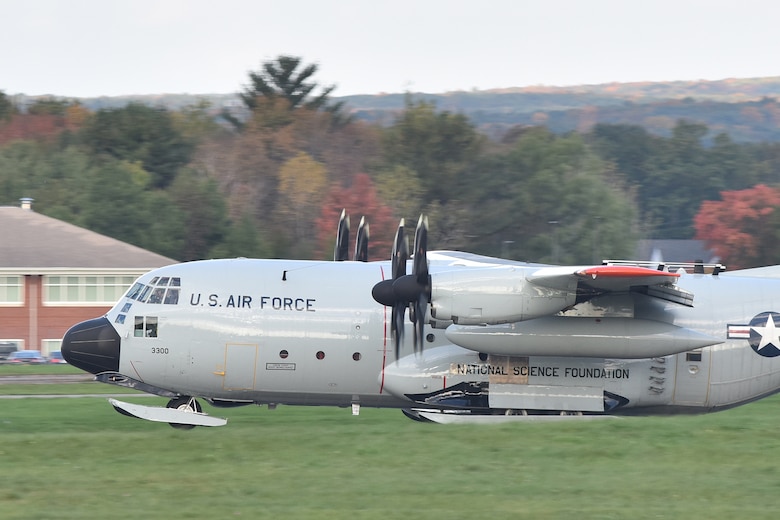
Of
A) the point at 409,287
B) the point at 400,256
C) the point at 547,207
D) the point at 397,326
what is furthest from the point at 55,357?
the point at 547,207

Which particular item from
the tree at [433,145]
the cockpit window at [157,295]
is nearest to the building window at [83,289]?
the cockpit window at [157,295]

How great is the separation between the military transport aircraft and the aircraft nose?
3 centimetres

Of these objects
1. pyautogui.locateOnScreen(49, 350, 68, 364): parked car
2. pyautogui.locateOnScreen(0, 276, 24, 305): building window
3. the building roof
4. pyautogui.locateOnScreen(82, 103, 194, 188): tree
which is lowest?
pyautogui.locateOnScreen(49, 350, 68, 364): parked car

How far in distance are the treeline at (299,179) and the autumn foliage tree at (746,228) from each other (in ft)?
18.8

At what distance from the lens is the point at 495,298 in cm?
1725

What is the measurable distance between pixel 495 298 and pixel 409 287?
4.69 feet

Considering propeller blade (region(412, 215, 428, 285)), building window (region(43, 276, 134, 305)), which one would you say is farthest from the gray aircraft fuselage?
building window (region(43, 276, 134, 305))

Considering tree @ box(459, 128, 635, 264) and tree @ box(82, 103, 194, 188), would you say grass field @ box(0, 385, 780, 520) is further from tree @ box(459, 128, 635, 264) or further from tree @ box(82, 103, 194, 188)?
tree @ box(82, 103, 194, 188)

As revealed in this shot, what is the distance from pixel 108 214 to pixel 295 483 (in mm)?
51359

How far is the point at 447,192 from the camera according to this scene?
75.4 metres

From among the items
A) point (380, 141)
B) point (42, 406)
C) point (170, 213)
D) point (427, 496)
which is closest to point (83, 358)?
point (42, 406)

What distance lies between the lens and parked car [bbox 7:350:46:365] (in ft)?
138

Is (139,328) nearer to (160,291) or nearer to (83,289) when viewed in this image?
(160,291)

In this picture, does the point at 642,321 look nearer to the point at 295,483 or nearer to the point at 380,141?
the point at 295,483
